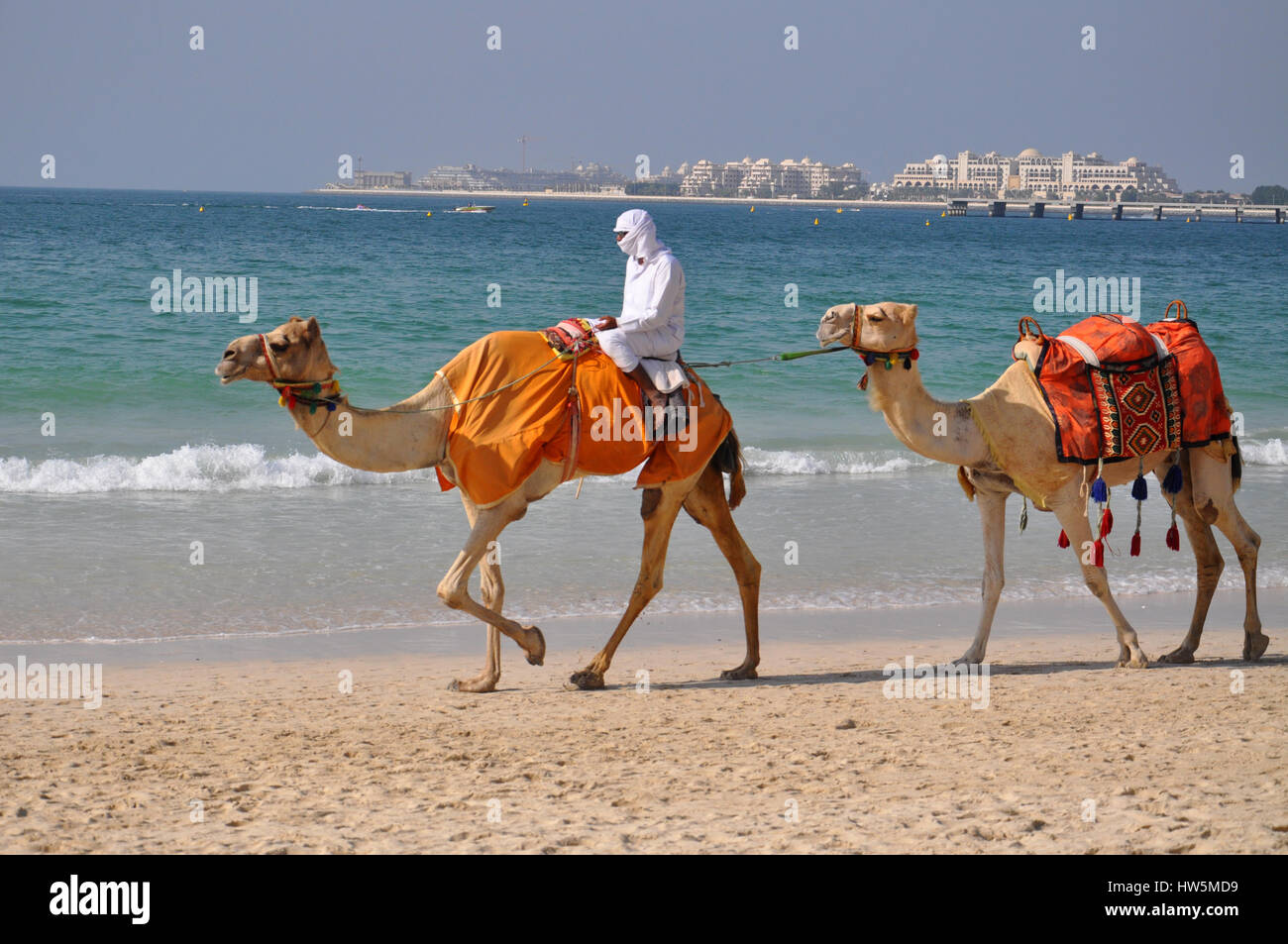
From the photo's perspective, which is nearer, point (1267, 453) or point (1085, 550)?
point (1085, 550)

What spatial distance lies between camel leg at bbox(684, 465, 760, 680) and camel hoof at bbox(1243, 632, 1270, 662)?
284 centimetres

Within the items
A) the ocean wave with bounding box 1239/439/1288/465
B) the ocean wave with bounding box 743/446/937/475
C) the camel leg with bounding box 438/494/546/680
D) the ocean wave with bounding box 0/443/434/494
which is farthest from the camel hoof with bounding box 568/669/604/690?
the ocean wave with bounding box 1239/439/1288/465

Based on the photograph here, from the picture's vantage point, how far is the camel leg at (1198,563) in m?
7.76

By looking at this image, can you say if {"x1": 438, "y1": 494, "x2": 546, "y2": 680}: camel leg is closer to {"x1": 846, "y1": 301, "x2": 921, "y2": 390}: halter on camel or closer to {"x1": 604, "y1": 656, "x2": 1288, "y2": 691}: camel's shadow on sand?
{"x1": 604, "y1": 656, "x2": 1288, "y2": 691}: camel's shadow on sand

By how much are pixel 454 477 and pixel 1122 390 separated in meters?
3.53

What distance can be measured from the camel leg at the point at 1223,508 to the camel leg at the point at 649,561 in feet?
9.73

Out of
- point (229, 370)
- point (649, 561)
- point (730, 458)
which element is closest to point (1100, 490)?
point (730, 458)

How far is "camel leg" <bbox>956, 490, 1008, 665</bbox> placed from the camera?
24.7 feet

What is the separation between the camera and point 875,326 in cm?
676

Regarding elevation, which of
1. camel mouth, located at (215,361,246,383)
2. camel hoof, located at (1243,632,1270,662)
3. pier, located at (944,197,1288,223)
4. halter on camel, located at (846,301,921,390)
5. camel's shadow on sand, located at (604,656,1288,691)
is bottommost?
camel's shadow on sand, located at (604,656,1288,691)

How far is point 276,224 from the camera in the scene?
77.4 metres

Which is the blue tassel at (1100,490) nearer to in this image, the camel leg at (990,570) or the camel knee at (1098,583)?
the camel knee at (1098,583)

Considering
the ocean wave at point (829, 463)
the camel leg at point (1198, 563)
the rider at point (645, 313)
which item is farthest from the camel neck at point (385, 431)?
the ocean wave at point (829, 463)

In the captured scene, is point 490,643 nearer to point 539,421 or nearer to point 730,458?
point 539,421
